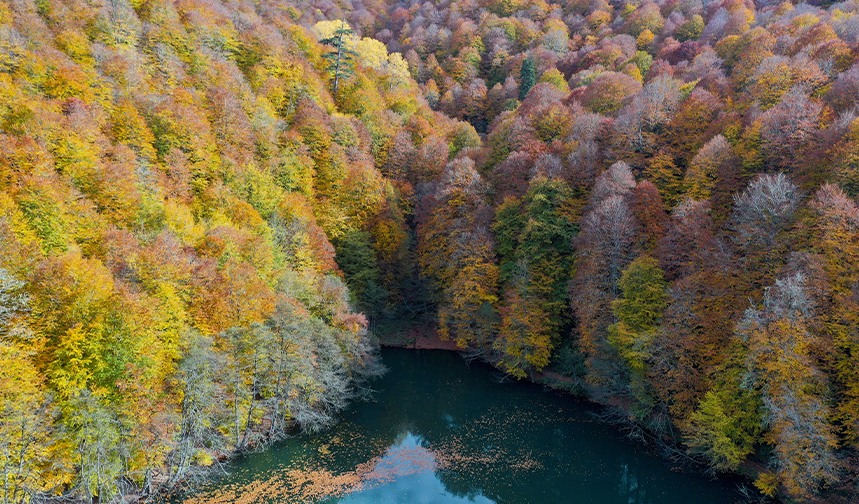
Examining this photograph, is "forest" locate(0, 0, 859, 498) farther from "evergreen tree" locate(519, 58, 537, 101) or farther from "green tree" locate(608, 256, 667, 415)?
"evergreen tree" locate(519, 58, 537, 101)

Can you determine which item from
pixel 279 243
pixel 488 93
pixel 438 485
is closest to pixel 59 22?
pixel 279 243

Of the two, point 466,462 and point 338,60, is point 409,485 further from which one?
point 338,60

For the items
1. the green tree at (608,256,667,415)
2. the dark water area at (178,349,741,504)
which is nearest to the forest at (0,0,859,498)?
the green tree at (608,256,667,415)

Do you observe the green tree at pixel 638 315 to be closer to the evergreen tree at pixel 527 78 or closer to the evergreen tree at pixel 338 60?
the evergreen tree at pixel 527 78

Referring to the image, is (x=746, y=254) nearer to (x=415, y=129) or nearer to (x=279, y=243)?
(x=279, y=243)

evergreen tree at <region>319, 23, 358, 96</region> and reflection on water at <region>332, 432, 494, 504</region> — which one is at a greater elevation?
evergreen tree at <region>319, 23, 358, 96</region>
